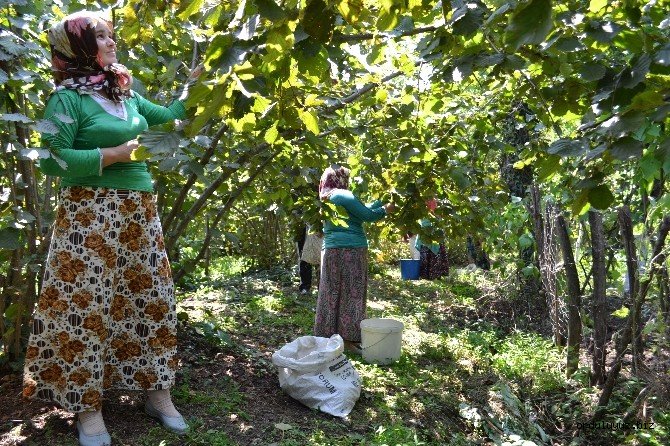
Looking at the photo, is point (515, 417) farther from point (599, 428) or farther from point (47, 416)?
point (47, 416)

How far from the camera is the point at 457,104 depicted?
3.97 metres

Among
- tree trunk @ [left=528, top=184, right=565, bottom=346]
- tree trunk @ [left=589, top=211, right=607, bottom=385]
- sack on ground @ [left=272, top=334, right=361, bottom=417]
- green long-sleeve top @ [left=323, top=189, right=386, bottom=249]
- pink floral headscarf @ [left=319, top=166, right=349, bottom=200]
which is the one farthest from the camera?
tree trunk @ [left=528, top=184, right=565, bottom=346]

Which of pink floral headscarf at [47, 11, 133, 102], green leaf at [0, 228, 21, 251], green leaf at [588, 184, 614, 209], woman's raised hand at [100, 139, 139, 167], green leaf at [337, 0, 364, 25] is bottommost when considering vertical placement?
green leaf at [0, 228, 21, 251]

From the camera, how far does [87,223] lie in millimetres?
2342

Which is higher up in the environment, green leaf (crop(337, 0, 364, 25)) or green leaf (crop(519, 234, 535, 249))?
green leaf (crop(337, 0, 364, 25))

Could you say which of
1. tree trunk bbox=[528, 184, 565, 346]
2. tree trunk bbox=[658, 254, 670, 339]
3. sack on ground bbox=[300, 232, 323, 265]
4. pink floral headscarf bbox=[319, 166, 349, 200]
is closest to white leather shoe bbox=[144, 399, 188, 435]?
pink floral headscarf bbox=[319, 166, 349, 200]

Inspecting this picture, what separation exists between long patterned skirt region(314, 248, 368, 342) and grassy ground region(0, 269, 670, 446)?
30cm

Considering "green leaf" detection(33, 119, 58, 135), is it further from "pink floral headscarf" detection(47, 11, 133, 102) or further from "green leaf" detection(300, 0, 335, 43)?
"green leaf" detection(300, 0, 335, 43)

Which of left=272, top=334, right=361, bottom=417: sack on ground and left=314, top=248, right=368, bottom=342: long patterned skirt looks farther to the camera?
left=314, top=248, right=368, bottom=342: long patterned skirt

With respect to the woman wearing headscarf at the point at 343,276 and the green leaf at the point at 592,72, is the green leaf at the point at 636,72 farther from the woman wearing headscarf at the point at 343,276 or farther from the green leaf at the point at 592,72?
the woman wearing headscarf at the point at 343,276

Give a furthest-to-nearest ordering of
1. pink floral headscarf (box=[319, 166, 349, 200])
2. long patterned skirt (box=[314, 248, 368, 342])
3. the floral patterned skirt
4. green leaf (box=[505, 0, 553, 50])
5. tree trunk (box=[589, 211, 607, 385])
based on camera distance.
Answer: long patterned skirt (box=[314, 248, 368, 342])
pink floral headscarf (box=[319, 166, 349, 200])
tree trunk (box=[589, 211, 607, 385])
the floral patterned skirt
green leaf (box=[505, 0, 553, 50])

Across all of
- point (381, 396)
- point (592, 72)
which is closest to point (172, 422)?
point (381, 396)

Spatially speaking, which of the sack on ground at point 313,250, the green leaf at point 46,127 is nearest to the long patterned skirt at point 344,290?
the sack on ground at point 313,250

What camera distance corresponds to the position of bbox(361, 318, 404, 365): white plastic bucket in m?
4.33
